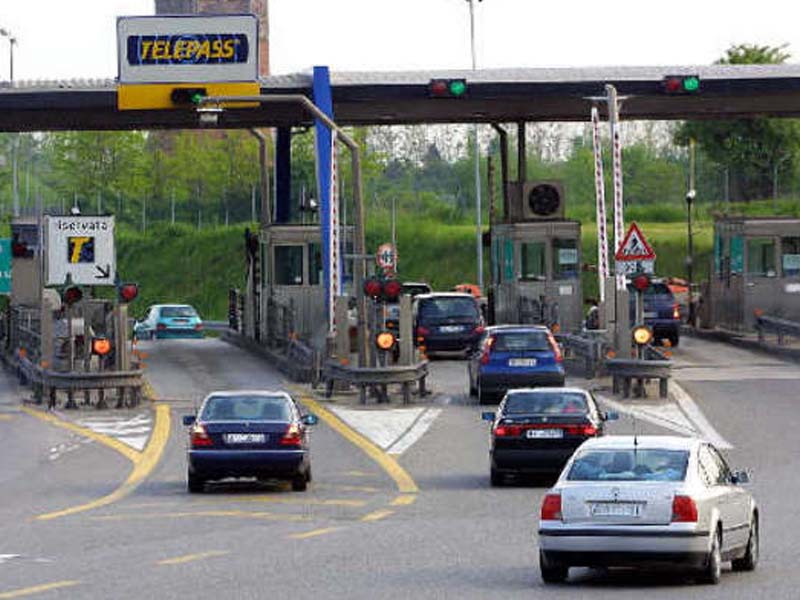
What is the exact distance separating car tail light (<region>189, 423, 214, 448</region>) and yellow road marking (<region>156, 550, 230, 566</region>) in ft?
26.3

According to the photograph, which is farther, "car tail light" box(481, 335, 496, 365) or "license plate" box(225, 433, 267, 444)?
"car tail light" box(481, 335, 496, 365)

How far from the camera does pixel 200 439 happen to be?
31.9 metres

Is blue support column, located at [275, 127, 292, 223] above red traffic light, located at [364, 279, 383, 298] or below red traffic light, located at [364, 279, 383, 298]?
above

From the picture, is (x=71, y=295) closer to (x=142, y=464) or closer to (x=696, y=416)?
(x=142, y=464)

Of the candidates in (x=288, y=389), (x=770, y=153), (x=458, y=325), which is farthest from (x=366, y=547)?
(x=770, y=153)

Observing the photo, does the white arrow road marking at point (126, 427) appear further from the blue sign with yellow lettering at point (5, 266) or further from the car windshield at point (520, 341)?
the blue sign with yellow lettering at point (5, 266)

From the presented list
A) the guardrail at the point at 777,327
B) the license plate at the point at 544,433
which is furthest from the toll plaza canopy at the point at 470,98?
the license plate at the point at 544,433

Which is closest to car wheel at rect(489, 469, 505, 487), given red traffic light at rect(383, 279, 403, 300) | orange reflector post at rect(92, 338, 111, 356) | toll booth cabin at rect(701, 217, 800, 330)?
red traffic light at rect(383, 279, 403, 300)

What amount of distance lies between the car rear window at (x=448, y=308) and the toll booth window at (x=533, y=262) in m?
1.59

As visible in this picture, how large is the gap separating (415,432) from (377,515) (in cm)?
1248

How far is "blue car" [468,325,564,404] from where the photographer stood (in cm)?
4472

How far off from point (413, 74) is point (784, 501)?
1183 inches

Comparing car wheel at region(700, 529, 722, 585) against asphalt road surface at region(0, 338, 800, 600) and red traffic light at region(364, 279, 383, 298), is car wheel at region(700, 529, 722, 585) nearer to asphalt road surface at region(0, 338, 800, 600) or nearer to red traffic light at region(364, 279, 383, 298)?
asphalt road surface at region(0, 338, 800, 600)

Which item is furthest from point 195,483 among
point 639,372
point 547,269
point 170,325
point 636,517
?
point 170,325
